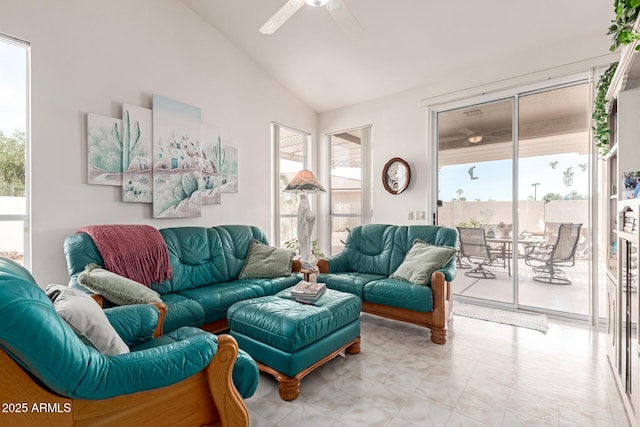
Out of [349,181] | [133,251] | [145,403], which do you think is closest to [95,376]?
[145,403]

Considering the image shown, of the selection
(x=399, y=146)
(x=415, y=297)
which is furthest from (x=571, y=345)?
(x=399, y=146)

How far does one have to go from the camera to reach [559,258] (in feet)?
11.1

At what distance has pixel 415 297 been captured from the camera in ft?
8.87

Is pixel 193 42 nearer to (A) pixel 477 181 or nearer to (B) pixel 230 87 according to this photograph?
(B) pixel 230 87

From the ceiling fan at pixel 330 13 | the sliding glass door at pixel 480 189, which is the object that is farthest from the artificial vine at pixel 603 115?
the ceiling fan at pixel 330 13

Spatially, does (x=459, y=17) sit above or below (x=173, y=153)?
above

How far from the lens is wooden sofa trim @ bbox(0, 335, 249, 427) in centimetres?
82

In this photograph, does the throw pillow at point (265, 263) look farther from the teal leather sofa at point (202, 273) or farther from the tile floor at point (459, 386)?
the tile floor at point (459, 386)

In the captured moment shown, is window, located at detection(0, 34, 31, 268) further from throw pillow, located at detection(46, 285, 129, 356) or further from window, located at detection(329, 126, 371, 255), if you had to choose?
window, located at detection(329, 126, 371, 255)

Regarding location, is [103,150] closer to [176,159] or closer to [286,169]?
[176,159]

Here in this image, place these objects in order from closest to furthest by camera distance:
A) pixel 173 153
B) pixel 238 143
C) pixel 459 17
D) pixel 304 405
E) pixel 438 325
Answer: pixel 304 405
pixel 438 325
pixel 459 17
pixel 173 153
pixel 238 143

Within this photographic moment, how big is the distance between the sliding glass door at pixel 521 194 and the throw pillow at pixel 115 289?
11.5ft

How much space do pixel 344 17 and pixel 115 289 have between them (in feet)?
8.06

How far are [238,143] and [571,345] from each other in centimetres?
399
